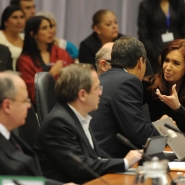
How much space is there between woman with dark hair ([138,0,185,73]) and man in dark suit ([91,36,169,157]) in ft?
11.1

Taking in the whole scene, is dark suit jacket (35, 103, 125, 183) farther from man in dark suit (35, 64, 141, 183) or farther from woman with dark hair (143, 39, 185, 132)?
woman with dark hair (143, 39, 185, 132)

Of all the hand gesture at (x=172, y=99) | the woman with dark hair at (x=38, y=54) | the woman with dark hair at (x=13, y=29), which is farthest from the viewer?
the woman with dark hair at (x=13, y=29)

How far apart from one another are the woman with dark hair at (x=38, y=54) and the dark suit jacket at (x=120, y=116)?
98.8 inches

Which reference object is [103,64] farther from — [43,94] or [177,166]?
[177,166]

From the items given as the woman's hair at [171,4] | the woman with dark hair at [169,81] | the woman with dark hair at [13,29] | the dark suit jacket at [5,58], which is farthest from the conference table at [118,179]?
the woman's hair at [171,4]

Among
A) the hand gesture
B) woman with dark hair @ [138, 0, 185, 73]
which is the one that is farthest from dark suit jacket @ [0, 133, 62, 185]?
woman with dark hair @ [138, 0, 185, 73]

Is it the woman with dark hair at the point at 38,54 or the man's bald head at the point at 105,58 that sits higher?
the man's bald head at the point at 105,58

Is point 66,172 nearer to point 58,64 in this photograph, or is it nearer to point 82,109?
→ point 82,109

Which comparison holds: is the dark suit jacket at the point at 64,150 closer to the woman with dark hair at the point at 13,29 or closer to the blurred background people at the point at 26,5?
the woman with dark hair at the point at 13,29

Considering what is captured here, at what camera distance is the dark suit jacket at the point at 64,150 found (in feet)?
10.6

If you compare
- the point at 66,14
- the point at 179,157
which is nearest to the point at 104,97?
the point at 179,157

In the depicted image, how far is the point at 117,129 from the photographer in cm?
399

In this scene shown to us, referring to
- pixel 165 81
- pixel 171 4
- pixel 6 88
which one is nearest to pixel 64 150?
pixel 6 88

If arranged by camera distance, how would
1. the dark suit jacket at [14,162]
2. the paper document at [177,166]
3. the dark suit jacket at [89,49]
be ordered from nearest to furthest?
the dark suit jacket at [14,162], the paper document at [177,166], the dark suit jacket at [89,49]
